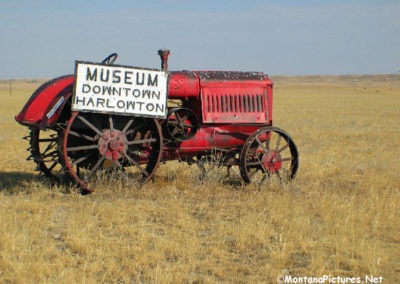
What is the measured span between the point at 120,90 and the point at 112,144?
30.8 inches

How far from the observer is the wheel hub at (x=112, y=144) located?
799cm

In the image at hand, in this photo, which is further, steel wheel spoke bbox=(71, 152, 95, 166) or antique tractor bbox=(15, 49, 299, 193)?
steel wheel spoke bbox=(71, 152, 95, 166)

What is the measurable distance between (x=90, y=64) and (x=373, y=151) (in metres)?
9.05

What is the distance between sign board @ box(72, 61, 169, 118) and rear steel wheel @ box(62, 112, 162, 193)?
20cm

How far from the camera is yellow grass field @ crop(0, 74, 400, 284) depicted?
5.22 metres

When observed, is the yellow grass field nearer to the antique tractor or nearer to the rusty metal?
the antique tractor

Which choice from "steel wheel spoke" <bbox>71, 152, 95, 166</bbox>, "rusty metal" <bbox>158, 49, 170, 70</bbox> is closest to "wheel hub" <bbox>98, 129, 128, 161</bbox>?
"steel wheel spoke" <bbox>71, 152, 95, 166</bbox>

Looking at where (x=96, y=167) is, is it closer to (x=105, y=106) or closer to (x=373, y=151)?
(x=105, y=106)

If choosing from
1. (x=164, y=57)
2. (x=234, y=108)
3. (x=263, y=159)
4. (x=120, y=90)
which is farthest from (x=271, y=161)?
(x=120, y=90)

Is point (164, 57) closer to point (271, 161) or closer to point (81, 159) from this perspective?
point (81, 159)

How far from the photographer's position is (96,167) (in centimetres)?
791

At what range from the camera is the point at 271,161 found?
29.9 feet

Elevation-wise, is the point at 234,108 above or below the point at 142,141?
above

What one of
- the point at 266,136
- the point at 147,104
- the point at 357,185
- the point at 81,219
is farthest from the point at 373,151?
the point at 81,219
